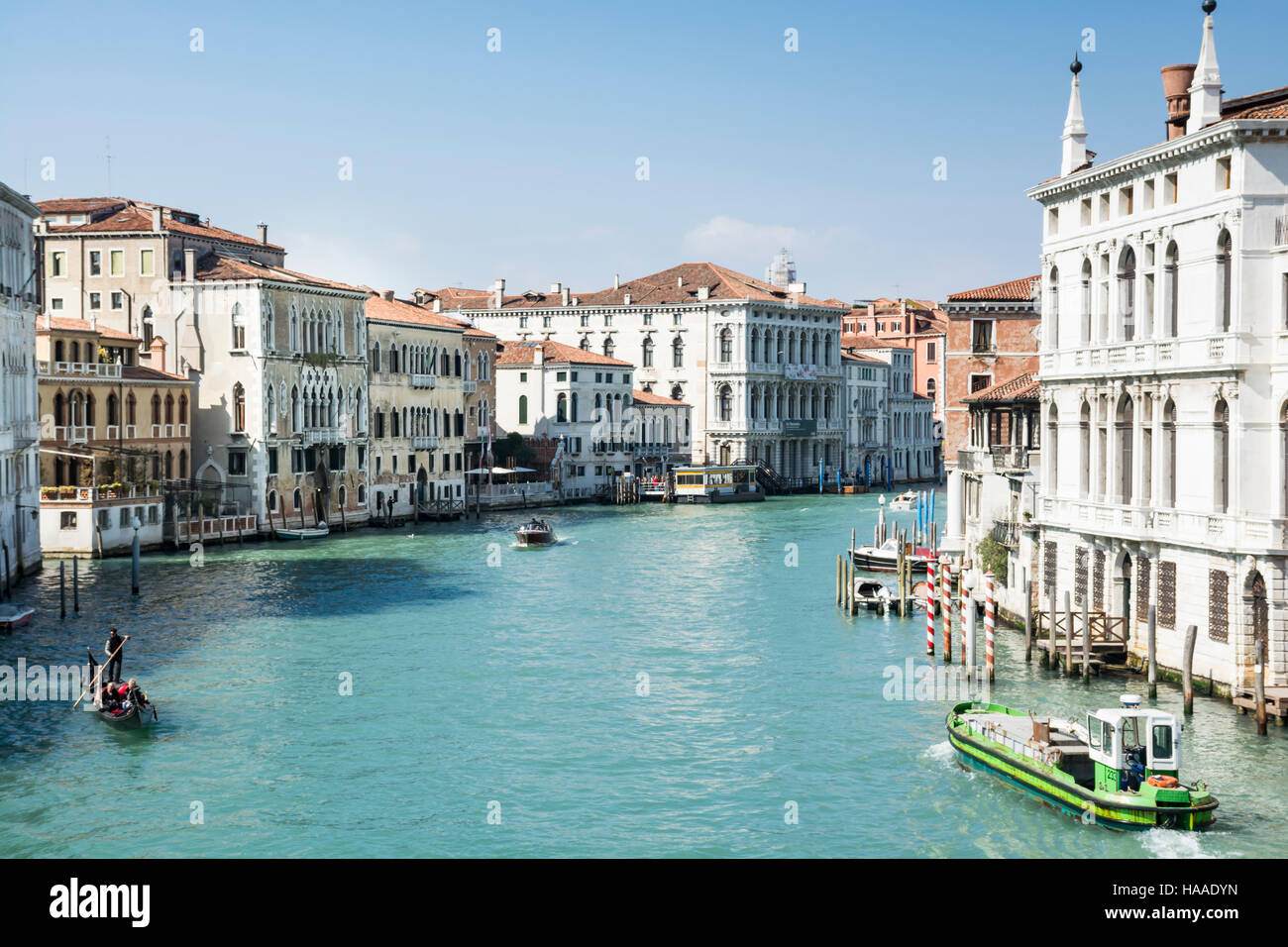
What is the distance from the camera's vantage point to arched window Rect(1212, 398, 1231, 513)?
748 inches

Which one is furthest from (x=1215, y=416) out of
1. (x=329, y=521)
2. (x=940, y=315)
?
(x=940, y=315)

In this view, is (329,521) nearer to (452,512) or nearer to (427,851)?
(452,512)

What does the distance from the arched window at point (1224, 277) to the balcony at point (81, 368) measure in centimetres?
3048

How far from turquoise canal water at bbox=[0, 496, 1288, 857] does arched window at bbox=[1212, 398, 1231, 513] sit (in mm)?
2553

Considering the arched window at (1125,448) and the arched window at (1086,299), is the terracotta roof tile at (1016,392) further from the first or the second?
the arched window at (1125,448)

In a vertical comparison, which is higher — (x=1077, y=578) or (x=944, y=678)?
(x=1077, y=578)

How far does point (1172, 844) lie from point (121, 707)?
12.6 m

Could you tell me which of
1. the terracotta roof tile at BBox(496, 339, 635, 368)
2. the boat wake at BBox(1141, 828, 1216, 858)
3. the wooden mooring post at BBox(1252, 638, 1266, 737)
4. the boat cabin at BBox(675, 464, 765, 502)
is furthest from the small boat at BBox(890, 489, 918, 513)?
the boat wake at BBox(1141, 828, 1216, 858)

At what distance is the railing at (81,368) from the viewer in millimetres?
40625

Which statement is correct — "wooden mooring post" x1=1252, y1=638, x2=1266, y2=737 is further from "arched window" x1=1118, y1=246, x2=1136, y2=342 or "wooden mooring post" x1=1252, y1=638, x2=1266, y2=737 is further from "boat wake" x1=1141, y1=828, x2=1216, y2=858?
"arched window" x1=1118, y1=246, x2=1136, y2=342

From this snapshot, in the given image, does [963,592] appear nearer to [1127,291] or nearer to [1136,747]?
[1127,291]

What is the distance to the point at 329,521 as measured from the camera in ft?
164
